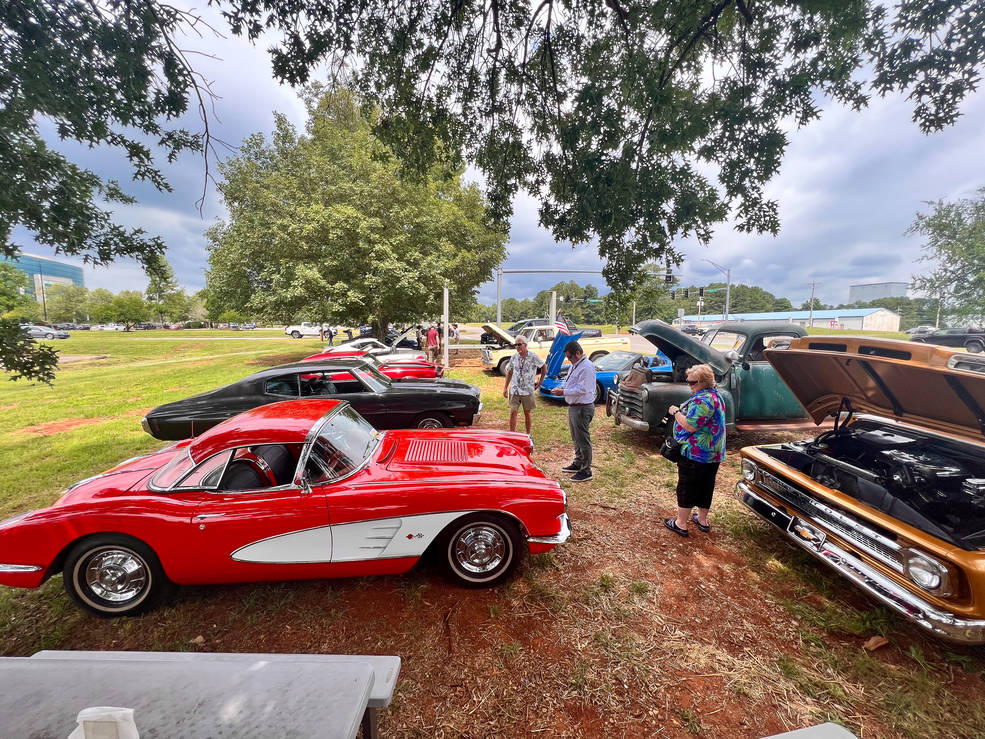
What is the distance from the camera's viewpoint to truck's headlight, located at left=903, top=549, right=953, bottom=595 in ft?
7.14

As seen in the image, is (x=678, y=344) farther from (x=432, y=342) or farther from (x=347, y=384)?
(x=432, y=342)

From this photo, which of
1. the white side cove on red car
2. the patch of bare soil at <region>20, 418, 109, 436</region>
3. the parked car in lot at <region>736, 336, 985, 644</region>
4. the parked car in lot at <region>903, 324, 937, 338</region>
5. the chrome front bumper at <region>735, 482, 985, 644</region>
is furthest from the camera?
the parked car in lot at <region>903, 324, 937, 338</region>

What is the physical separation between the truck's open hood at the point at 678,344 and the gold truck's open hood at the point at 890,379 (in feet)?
6.22

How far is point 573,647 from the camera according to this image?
254 centimetres

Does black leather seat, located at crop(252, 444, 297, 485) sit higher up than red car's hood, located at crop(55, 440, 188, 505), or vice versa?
black leather seat, located at crop(252, 444, 297, 485)

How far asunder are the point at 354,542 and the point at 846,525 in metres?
3.53

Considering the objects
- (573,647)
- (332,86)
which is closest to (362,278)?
(332,86)

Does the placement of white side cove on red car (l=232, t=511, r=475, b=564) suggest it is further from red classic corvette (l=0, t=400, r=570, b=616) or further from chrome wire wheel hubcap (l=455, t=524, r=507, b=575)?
chrome wire wheel hubcap (l=455, t=524, r=507, b=575)

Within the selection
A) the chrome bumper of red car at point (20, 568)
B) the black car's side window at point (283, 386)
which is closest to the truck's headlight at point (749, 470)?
the chrome bumper of red car at point (20, 568)

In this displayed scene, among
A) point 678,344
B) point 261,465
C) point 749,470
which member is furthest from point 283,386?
point 749,470

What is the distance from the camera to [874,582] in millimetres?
2465

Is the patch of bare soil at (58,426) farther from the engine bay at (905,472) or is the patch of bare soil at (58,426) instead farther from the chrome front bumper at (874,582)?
the engine bay at (905,472)

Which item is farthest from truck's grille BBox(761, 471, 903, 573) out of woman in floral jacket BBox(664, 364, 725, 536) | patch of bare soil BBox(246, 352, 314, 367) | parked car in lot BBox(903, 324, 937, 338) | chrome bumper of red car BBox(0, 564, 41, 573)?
parked car in lot BBox(903, 324, 937, 338)

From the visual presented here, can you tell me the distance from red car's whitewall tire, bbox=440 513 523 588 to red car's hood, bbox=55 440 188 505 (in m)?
2.31
